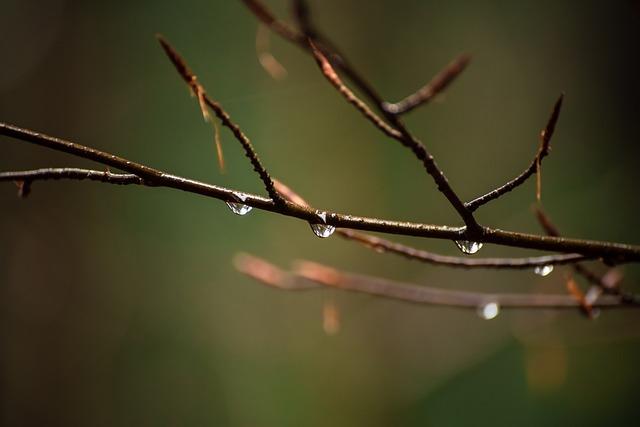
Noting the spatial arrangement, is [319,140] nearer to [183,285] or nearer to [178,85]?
[178,85]

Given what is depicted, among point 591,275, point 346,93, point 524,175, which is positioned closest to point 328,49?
point 346,93

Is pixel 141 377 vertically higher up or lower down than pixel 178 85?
lower down

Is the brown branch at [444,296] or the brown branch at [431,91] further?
the brown branch at [444,296]

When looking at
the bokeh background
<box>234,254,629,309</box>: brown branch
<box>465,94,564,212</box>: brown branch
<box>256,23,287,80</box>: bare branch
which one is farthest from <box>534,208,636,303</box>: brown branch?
the bokeh background

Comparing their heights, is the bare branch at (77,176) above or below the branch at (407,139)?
below

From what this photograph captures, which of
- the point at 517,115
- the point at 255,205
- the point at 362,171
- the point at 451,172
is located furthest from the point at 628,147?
the point at 255,205

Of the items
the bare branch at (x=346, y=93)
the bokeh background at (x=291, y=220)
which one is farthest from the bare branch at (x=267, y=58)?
the bare branch at (x=346, y=93)

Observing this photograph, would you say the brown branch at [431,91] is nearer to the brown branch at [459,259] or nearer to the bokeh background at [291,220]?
the brown branch at [459,259]
